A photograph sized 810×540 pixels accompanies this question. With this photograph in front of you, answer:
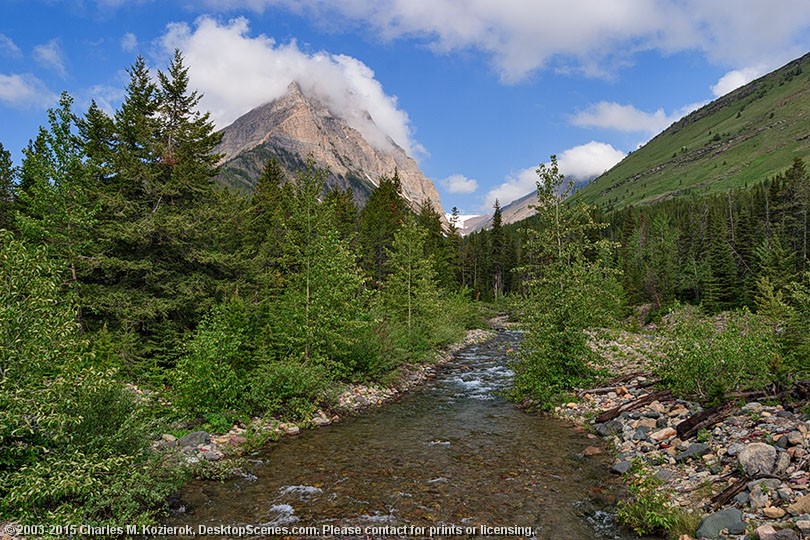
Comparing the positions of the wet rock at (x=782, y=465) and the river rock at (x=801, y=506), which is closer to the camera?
the river rock at (x=801, y=506)

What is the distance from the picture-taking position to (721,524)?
6.70 metres

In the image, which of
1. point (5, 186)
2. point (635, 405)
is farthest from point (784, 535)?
point (5, 186)

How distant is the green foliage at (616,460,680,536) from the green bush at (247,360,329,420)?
31.9 feet

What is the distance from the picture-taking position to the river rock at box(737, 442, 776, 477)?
771 cm

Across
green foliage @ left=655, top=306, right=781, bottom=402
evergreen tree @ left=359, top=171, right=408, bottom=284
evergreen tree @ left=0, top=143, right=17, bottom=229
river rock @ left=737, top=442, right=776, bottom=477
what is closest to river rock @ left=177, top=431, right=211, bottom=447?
river rock @ left=737, top=442, right=776, bottom=477

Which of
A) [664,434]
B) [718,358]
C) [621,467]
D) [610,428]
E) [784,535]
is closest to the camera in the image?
[784,535]

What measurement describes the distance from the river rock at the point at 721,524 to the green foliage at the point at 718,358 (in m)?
5.49

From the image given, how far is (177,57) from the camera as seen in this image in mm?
21953

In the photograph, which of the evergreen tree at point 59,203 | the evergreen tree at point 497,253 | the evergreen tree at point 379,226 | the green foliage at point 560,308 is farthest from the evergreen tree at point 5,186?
the evergreen tree at point 497,253

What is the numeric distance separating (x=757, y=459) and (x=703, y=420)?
2844 mm

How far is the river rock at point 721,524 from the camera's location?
6559mm

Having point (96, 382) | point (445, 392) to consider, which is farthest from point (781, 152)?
point (96, 382)

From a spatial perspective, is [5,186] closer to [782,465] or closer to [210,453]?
[210,453]

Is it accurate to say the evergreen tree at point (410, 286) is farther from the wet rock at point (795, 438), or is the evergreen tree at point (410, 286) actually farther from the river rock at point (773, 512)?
the river rock at point (773, 512)
